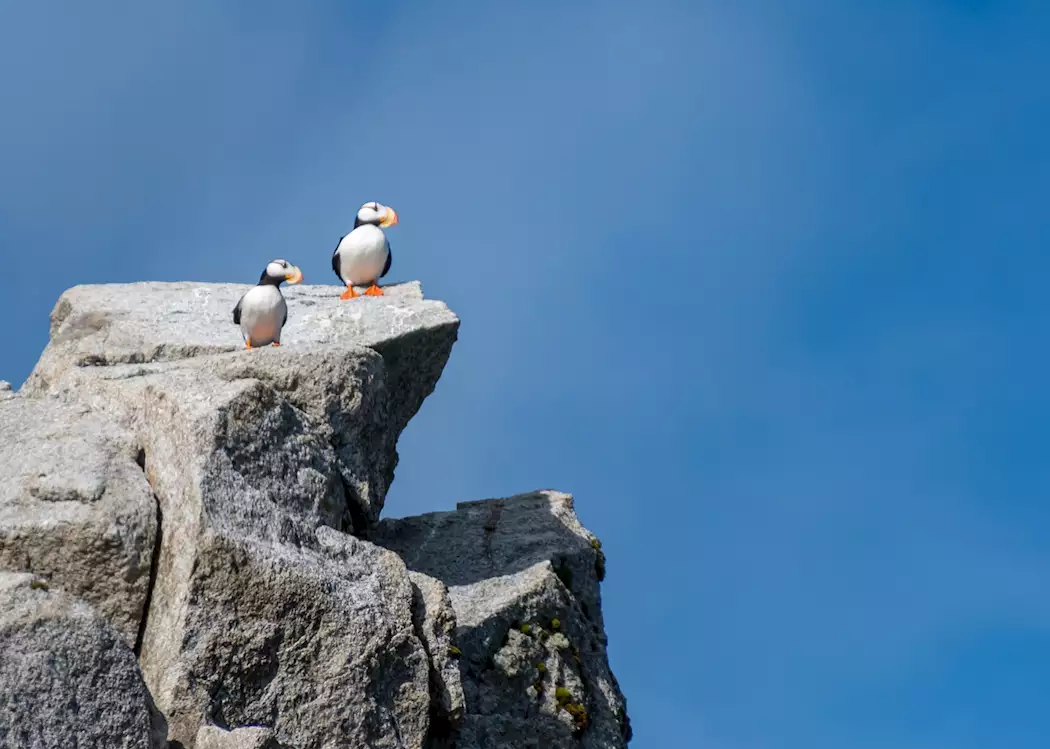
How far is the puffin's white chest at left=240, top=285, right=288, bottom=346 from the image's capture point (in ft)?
55.3

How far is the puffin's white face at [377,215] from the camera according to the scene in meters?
21.2

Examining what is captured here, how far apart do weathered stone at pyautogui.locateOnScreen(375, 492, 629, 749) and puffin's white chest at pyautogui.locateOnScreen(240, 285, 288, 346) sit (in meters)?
2.62

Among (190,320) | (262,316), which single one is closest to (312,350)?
(262,316)

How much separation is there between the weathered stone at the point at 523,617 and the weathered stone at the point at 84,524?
3351 mm

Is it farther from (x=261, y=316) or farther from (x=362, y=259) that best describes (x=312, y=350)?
(x=362, y=259)

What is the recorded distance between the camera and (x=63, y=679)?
381 inches

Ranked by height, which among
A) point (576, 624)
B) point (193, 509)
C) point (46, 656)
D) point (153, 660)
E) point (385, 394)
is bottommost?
point (46, 656)

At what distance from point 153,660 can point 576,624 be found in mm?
5766

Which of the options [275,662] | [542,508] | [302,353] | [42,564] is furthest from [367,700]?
[542,508]

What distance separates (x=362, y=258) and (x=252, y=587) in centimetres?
902

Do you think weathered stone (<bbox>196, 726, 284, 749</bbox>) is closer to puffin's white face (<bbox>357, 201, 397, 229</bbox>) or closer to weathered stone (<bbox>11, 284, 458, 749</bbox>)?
weathered stone (<bbox>11, 284, 458, 749</bbox>)

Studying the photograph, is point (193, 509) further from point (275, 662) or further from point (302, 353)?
point (302, 353)

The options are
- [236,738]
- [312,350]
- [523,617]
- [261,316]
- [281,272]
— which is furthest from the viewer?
[281,272]

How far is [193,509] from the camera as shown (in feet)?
38.2
